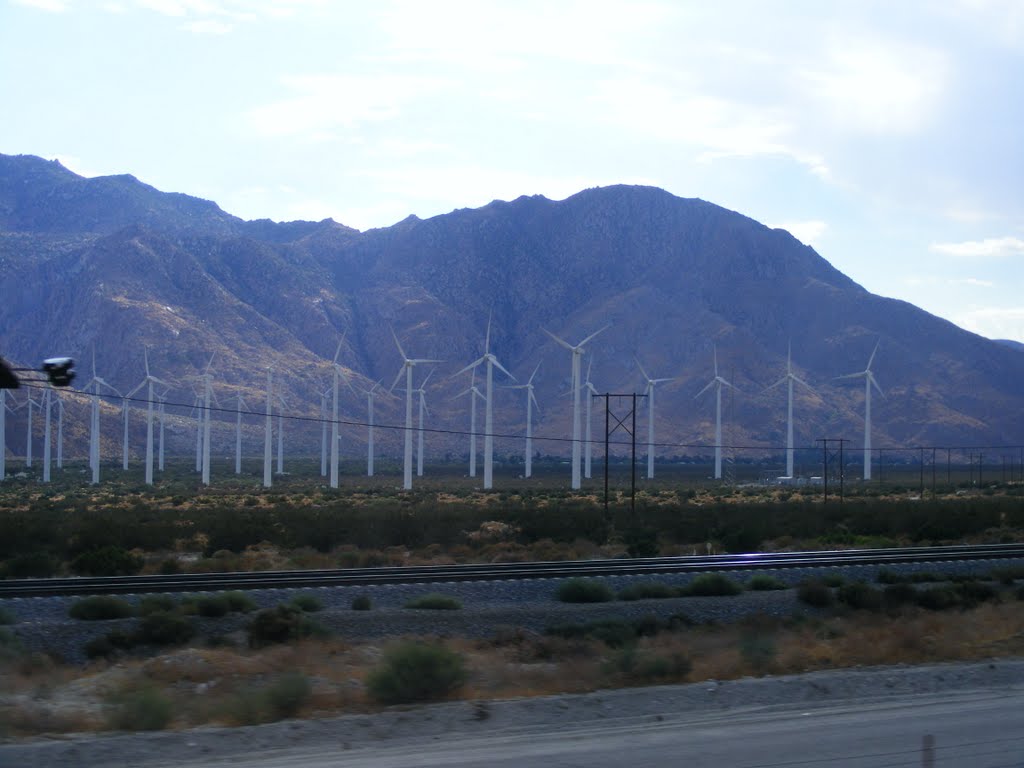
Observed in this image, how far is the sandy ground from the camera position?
37.8ft

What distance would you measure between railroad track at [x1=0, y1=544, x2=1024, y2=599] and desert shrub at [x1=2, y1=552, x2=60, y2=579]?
3.38m

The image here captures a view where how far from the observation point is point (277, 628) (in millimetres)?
20234

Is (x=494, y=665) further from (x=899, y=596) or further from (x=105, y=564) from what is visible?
(x=105, y=564)

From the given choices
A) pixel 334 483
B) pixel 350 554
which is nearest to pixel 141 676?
pixel 350 554

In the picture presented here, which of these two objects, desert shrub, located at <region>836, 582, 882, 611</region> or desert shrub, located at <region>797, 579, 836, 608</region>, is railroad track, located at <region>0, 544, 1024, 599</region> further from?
desert shrub, located at <region>836, 582, 882, 611</region>

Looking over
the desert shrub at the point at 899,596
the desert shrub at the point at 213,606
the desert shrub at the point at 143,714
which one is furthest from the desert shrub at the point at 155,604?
the desert shrub at the point at 899,596

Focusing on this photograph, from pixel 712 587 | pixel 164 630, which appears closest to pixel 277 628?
pixel 164 630

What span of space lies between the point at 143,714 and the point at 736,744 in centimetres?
660

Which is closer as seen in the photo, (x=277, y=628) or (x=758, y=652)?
(x=758, y=652)

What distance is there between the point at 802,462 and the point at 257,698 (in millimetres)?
173778

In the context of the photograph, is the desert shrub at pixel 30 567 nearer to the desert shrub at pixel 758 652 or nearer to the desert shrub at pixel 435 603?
the desert shrub at pixel 435 603

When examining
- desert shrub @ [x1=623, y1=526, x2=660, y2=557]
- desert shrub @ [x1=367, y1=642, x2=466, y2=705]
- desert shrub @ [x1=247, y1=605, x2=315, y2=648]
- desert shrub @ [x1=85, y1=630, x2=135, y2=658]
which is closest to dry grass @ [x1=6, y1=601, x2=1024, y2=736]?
desert shrub @ [x1=367, y1=642, x2=466, y2=705]

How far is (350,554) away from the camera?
38906mm

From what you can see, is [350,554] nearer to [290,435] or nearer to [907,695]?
[907,695]
